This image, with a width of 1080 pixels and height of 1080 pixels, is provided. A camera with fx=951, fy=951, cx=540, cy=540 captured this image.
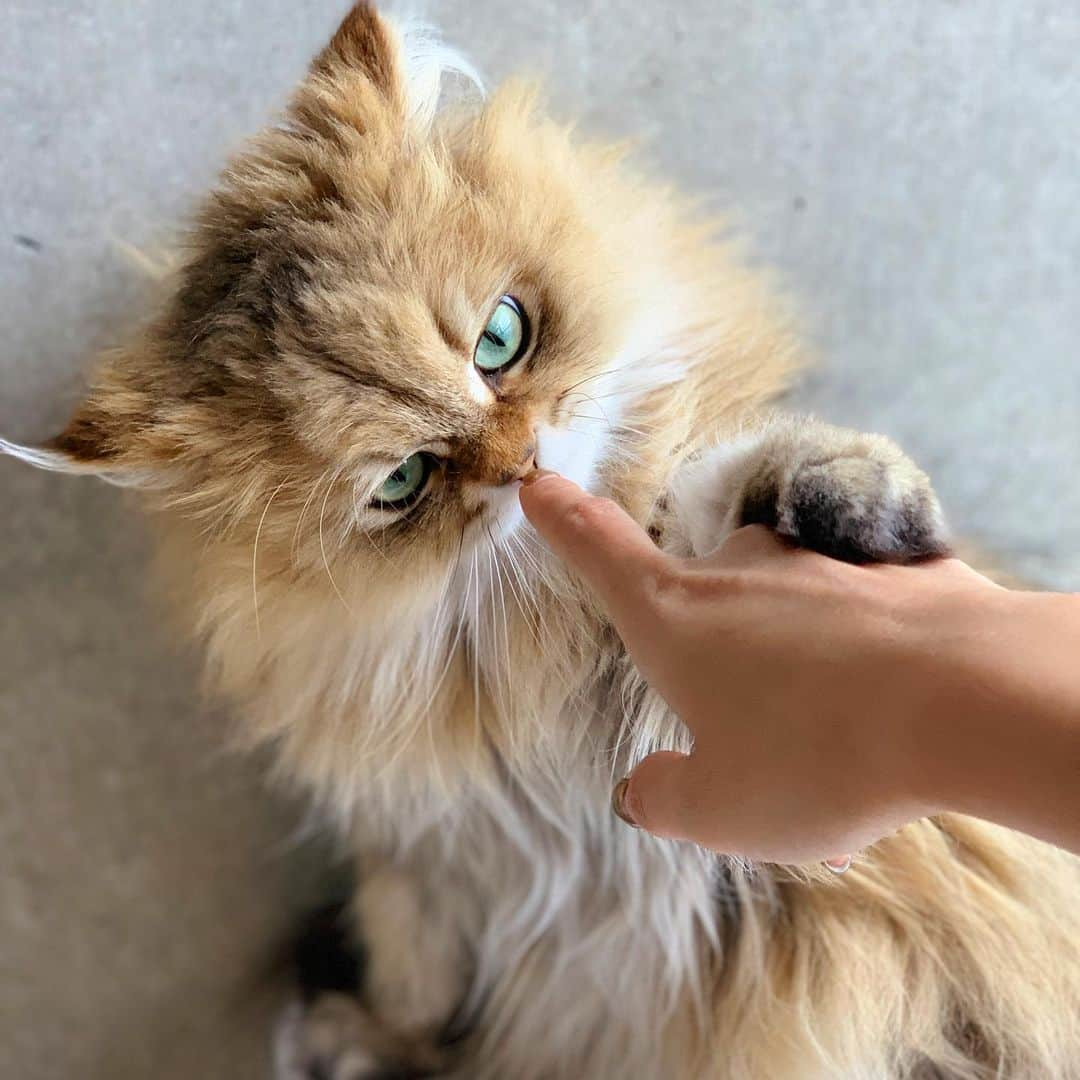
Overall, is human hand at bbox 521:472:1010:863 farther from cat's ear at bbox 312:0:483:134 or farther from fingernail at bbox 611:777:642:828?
cat's ear at bbox 312:0:483:134

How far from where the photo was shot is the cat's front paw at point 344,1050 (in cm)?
139

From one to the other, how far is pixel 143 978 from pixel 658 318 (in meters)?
1.32

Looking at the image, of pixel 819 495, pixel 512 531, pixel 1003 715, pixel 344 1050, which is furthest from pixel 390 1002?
pixel 1003 715

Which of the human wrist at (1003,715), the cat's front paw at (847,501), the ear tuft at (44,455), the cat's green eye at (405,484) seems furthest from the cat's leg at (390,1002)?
the human wrist at (1003,715)

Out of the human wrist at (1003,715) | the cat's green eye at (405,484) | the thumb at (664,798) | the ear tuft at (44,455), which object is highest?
the human wrist at (1003,715)

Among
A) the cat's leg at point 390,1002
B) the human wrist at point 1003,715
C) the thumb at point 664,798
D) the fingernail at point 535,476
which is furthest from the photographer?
the cat's leg at point 390,1002

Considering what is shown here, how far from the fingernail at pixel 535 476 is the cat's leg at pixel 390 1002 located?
682mm

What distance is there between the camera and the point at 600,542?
0.71 meters

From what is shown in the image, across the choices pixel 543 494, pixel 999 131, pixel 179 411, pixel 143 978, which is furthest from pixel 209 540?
pixel 999 131

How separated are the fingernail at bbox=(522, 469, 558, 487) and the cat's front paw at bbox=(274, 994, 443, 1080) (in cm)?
95

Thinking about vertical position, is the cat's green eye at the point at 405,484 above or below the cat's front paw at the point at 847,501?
below

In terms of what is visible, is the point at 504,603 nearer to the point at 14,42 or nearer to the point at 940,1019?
the point at 940,1019

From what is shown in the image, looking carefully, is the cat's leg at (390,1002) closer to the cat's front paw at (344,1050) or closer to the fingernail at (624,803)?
the cat's front paw at (344,1050)

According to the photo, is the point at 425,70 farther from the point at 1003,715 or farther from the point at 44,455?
the point at 1003,715
